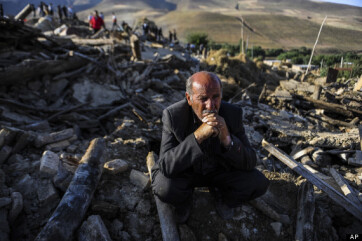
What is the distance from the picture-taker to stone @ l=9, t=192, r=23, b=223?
2.05m

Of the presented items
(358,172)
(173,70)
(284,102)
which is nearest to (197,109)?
(358,172)

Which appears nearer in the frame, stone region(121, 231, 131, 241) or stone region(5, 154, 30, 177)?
stone region(121, 231, 131, 241)

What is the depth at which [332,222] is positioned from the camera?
8.16 ft

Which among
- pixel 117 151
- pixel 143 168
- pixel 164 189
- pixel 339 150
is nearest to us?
pixel 164 189

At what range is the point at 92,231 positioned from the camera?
186 cm

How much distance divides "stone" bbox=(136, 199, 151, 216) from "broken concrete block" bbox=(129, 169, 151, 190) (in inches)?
7.1

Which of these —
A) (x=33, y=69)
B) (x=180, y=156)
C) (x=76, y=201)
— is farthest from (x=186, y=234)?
(x=33, y=69)

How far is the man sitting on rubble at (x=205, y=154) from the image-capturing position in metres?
1.88

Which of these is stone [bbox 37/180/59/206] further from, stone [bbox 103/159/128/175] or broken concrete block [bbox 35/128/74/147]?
broken concrete block [bbox 35/128/74/147]

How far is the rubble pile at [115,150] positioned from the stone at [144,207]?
0.01 meters

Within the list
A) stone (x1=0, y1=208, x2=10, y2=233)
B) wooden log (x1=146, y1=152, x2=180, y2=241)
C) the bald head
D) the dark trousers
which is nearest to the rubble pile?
stone (x1=0, y1=208, x2=10, y2=233)

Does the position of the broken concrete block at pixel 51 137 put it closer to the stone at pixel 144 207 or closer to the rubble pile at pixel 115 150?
the rubble pile at pixel 115 150

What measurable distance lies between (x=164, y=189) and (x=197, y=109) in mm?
878

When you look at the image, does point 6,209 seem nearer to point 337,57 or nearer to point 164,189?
point 164,189
